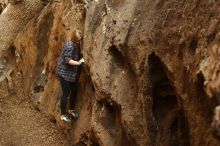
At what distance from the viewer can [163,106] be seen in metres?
6.98

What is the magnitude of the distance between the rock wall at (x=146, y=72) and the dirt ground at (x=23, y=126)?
2.13 ft

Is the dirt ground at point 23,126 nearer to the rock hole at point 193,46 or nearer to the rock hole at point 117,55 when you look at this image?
the rock hole at point 117,55

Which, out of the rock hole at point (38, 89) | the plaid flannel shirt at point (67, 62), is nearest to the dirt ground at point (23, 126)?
the rock hole at point (38, 89)

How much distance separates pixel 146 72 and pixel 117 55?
1031 mm

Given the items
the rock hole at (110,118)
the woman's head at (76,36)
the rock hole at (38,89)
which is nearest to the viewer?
the rock hole at (110,118)

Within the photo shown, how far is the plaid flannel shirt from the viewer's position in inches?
336

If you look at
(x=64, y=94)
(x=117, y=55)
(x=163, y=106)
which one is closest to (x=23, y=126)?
(x=64, y=94)

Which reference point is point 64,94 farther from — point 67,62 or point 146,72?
point 146,72

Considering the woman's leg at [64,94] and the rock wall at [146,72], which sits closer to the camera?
the rock wall at [146,72]

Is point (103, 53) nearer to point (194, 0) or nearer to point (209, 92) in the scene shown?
point (194, 0)

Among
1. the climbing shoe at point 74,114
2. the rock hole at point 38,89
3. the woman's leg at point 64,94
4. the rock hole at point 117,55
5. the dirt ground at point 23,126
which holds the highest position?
the rock hole at point 117,55

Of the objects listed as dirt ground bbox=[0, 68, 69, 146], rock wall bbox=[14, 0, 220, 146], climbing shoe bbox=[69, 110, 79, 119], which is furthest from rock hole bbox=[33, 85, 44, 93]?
climbing shoe bbox=[69, 110, 79, 119]

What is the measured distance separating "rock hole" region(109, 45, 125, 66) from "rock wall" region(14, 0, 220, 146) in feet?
0.05

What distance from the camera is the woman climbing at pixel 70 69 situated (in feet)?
28.1
